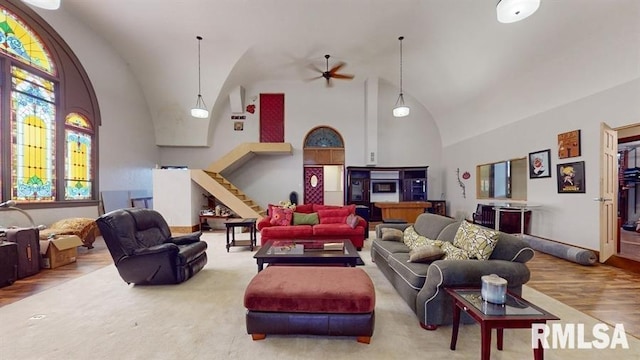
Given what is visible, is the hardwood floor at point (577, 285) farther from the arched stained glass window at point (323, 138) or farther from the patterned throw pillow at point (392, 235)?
the arched stained glass window at point (323, 138)

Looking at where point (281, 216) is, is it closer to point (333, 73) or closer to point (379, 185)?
point (333, 73)

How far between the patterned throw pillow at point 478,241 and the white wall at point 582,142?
→ 143 inches

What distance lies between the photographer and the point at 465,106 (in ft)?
25.9

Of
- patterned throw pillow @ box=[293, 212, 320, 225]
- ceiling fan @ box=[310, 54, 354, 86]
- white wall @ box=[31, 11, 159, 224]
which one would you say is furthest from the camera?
ceiling fan @ box=[310, 54, 354, 86]

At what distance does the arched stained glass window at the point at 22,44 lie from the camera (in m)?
4.85

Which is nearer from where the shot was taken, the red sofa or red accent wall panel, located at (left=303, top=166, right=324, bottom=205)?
the red sofa

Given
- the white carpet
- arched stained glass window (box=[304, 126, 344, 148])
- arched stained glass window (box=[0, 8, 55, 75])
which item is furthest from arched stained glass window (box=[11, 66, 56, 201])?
arched stained glass window (box=[304, 126, 344, 148])

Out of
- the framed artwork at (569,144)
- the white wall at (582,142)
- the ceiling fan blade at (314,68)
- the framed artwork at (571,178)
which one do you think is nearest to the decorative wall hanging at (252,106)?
the ceiling fan blade at (314,68)

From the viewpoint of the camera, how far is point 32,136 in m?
5.37

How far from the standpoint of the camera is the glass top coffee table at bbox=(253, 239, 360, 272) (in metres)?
3.31

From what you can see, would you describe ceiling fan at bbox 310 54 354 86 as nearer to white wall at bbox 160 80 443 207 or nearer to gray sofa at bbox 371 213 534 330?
white wall at bbox 160 80 443 207

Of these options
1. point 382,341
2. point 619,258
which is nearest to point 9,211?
point 382,341

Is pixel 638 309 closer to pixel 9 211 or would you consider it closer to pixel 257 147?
pixel 257 147

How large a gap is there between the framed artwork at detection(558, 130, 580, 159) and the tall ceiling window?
10.8 m
